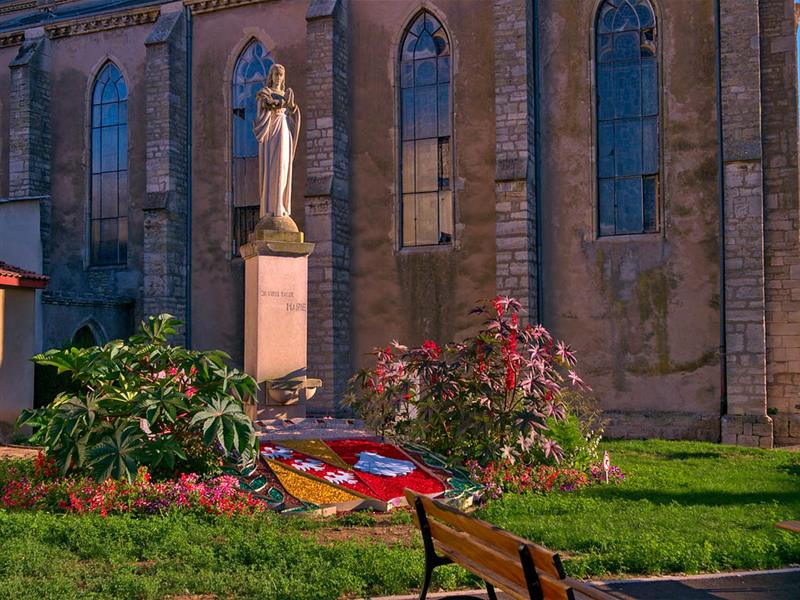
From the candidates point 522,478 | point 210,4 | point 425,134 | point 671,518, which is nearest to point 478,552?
point 671,518

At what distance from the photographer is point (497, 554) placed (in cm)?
434

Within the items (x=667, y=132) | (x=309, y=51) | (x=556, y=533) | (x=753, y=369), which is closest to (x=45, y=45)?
(x=309, y=51)

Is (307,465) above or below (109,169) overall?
below

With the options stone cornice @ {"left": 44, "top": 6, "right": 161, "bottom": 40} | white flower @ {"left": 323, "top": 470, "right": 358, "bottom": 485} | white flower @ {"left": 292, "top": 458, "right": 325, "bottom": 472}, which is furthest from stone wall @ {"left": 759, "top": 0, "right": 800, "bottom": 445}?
stone cornice @ {"left": 44, "top": 6, "right": 161, "bottom": 40}

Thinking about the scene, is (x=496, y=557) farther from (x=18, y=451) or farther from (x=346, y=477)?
(x=18, y=451)

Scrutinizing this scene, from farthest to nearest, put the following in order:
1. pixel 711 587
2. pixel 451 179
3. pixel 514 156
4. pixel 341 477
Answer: pixel 451 179, pixel 514 156, pixel 341 477, pixel 711 587

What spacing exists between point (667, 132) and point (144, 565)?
1369 cm

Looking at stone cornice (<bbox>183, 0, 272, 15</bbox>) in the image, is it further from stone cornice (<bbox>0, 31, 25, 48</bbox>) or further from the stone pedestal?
the stone pedestal

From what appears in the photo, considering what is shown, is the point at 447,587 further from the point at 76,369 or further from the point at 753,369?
the point at 753,369

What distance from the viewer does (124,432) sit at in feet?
28.9

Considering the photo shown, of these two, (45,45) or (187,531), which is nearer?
(187,531)

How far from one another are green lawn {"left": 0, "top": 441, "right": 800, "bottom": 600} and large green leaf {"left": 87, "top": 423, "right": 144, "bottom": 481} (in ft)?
2.09

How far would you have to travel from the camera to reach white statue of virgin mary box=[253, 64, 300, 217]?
1345 centimetres

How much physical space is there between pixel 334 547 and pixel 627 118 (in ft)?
42.7
